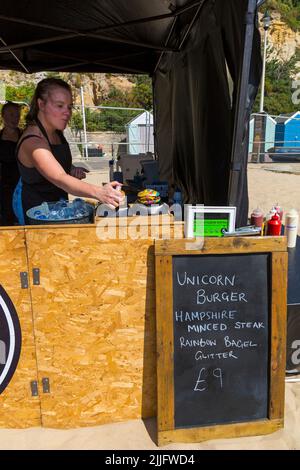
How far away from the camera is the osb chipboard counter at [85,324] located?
2035 mm

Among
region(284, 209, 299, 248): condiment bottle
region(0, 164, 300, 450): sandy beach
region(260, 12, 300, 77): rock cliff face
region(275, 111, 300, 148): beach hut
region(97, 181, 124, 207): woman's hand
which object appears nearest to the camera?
region(97, 181, 124, 207): woman's hand

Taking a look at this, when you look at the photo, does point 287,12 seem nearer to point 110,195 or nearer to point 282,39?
point 282,39

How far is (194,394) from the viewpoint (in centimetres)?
215

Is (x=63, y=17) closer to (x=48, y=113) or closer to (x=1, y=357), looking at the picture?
(x=48, y=113)

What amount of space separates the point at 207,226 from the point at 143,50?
413 centimetres

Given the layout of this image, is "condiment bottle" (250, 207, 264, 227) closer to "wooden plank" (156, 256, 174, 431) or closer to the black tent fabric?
the black tent fabric

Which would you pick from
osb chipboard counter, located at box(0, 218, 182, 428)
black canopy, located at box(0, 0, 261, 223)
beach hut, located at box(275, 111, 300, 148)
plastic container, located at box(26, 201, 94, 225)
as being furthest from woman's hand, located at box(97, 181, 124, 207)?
beach hut, located at box(275, 111, 300, 148)

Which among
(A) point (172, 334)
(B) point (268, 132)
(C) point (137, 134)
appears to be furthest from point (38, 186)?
(B) point (268, 132)

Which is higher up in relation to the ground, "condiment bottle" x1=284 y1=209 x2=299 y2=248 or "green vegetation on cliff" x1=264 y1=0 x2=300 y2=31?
"green vegetation on cliff" x1=264 y1=0 x2=300 y2=31

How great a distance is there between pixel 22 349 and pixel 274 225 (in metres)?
1.90

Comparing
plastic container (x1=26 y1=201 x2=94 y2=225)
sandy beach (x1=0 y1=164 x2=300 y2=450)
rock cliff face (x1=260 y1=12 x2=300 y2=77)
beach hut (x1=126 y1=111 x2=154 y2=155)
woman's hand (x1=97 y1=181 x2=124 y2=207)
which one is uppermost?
rock cliff face (x1=260 y1=12 x2=300 y2=77)

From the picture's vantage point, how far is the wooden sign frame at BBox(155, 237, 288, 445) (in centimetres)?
205

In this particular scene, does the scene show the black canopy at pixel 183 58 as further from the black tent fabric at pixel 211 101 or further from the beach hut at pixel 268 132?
the beach hut at pixel 268 132

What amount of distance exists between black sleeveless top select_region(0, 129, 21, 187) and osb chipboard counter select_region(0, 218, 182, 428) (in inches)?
94.4
